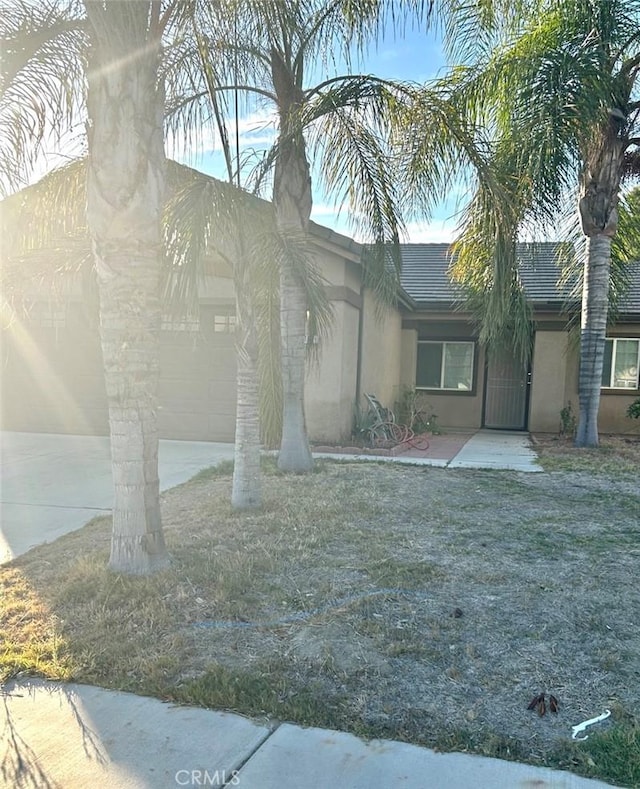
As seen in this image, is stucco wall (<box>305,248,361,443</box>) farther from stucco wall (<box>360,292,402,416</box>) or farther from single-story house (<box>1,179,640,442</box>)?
stucco wall (<box>360,292,402,416</box>)

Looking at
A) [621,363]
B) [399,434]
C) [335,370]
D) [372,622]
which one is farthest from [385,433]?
[372,622]

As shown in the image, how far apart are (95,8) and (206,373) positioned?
8144 mm

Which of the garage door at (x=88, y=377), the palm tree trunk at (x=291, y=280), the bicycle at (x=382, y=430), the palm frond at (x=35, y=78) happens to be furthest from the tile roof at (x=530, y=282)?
the palm frond at (x=35, y=78)

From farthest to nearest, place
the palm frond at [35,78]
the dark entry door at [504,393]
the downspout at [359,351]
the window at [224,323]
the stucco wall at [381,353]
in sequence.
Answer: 1. the dark entry door at [504,393]
2. the stucco wall at [381,353]
3. the downspout at [359,351]
4. the window at [224,323]
5. the palm frond at [35,78]

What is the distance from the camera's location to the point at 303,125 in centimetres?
638

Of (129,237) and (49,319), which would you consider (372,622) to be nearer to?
(129,237)

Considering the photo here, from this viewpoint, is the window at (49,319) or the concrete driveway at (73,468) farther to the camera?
the window at (49,319)

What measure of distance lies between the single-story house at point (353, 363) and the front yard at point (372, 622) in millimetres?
4085

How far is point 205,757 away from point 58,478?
6474 mm

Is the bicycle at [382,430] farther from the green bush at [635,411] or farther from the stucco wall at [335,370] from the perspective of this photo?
the green bush at [635,411]

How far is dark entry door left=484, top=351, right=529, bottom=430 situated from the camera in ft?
52.3

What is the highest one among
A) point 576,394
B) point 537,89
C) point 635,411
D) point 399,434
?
point 537,89

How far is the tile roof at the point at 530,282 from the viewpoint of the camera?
14273 mm

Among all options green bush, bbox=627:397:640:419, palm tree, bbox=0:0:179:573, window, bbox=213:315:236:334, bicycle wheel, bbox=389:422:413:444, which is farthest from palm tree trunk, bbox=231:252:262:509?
green bush, bbox=627:397:640:419
